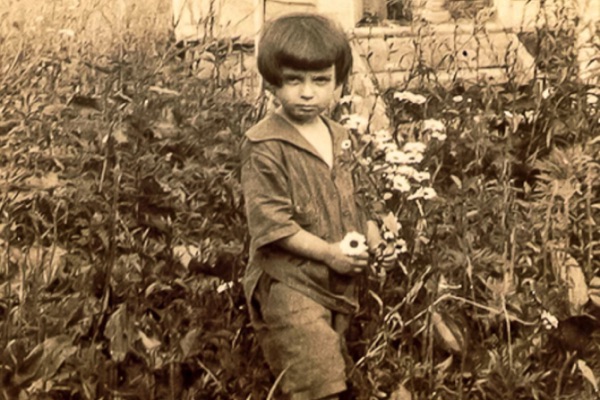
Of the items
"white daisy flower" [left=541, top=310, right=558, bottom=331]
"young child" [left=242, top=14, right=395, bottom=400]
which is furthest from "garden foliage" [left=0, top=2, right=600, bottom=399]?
"young child" [left=242, top=14, right=395, bottom=400]

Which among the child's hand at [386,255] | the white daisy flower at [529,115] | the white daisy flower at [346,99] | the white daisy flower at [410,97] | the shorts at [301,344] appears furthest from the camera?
the white daisy flower at [529,115]

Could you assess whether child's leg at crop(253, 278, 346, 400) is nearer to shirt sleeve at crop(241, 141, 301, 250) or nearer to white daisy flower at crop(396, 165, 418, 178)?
shirt sleeve at crop(241, 141, 301, 250)

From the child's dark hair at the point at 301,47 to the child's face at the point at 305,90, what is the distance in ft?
0.04

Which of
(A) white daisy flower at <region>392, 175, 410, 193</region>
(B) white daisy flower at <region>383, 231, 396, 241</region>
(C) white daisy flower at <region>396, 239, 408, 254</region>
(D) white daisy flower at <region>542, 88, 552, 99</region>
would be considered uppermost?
(D) white daisy flower at <region>542, 88, 552, 99</region>

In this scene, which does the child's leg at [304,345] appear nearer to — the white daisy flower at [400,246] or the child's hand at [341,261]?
the child's hand at [341,261]

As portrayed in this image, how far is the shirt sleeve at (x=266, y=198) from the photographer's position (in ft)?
6.84

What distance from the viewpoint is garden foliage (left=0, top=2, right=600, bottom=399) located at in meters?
2.28

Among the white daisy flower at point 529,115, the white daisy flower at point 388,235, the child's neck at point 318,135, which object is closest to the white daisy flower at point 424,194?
the white daisy flower at point 388,235

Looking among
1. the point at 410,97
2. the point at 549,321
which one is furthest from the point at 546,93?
the point at 549,321

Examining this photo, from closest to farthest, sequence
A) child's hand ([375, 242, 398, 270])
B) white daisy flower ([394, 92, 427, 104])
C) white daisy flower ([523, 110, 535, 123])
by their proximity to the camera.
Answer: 1. child's hand ([375, 242, 398, 270])
2. white daisy flower ([394, 92, 427, 104])
3. white daisy flower ([523, 110, 535, 123])

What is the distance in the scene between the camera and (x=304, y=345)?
6.82 ft

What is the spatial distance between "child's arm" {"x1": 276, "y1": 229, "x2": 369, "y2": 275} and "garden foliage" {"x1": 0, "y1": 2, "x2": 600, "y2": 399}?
0.56 ft

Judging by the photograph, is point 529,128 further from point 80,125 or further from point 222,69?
point 80,125

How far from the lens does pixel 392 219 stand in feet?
7.33
